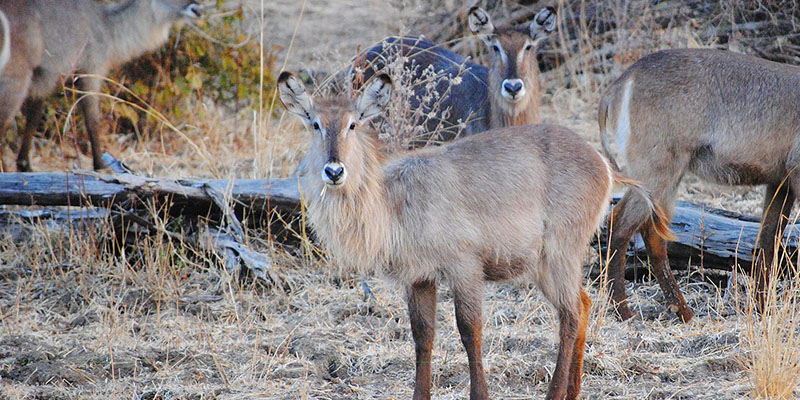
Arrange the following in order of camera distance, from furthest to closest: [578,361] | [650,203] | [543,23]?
1. [543,23]
2. [650,203]
3. [578,361]

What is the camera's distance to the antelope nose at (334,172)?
3.41m

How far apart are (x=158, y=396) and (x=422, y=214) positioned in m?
1.47

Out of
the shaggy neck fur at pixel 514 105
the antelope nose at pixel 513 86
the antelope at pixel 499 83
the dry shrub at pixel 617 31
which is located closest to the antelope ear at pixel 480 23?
the antelope at pixel 499 83

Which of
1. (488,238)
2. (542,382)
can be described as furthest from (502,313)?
(488,238)

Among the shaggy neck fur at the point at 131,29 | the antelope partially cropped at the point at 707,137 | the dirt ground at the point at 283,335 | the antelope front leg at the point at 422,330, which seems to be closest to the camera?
the antelope front leg at the point at 422,330

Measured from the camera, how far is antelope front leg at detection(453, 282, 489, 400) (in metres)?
3.58

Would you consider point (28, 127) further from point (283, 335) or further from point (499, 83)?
point (499, 83)

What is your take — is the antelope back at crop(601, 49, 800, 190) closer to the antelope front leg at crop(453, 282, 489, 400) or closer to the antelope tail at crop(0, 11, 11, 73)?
the antelope front leg at crop(453, 282, 489, 400)

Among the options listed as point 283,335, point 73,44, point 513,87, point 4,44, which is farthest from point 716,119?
point 4,44

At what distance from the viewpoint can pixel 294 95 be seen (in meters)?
3.73

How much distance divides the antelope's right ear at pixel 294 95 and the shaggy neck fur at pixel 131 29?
3.79 metres

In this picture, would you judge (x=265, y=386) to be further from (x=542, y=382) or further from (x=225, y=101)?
(x=225, y=101)

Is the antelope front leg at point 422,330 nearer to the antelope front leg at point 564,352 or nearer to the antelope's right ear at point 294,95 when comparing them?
the antelope front leg at point 564,352

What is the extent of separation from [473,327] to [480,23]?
2654mm
